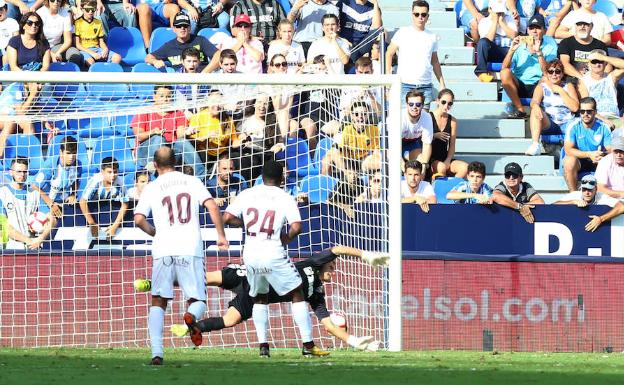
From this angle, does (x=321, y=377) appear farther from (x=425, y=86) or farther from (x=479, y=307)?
(x=425, y=86)

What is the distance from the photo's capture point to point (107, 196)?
14.9 m

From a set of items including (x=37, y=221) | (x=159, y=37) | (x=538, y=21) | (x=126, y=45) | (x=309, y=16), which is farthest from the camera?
(x=538, y=21)

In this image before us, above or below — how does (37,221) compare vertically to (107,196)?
below

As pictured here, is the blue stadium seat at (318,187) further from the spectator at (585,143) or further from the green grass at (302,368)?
the spectator at (585,143)

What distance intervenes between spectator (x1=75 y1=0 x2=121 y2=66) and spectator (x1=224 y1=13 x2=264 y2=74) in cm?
164

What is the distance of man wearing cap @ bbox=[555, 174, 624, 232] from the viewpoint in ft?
51.6

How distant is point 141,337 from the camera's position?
14.8 m

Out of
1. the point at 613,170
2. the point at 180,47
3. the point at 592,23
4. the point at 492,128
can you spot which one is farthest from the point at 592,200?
the point at 180,47

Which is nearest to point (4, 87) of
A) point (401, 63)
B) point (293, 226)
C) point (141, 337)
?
point (141, 337)

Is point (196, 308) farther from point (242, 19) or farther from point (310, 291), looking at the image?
point (242, 19)

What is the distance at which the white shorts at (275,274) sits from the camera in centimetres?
1211

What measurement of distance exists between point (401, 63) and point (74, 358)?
25.4 ft

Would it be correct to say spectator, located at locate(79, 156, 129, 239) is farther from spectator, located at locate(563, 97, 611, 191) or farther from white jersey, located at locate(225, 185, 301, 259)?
spectator, located at locate(563, 97, 611, 191)

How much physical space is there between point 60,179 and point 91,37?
383 centimetres
